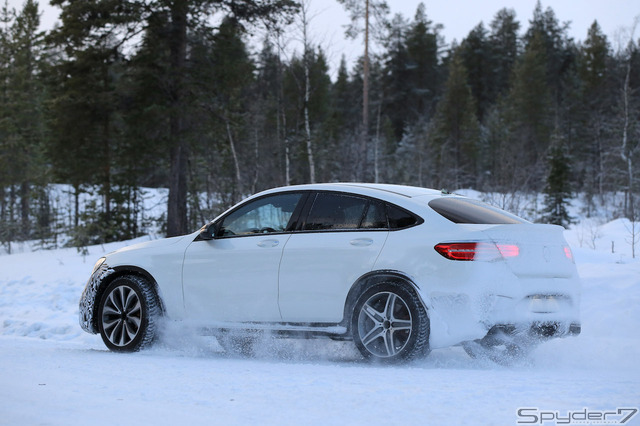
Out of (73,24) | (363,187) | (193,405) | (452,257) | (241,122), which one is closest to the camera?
(193,405)

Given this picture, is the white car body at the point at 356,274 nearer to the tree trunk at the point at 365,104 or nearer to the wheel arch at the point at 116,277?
the wheel arch at the point at 116,277

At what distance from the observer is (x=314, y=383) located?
4.49 meters

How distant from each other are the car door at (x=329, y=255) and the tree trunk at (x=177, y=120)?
14.5 meters

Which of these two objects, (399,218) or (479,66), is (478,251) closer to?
(399,218)

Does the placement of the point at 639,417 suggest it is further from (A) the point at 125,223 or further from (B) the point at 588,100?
(B) the point at 588,100

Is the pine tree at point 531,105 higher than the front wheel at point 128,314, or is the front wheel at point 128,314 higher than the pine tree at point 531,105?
the pine tree at point 531,105

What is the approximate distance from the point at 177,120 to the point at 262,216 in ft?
49.5

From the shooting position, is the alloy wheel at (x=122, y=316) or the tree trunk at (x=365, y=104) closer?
the alloy wheel at (x=122, y=316)

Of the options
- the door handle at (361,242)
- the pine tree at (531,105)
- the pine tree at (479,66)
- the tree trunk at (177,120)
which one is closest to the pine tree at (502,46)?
the pine tree at (479,66)

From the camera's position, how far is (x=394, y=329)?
5434mm

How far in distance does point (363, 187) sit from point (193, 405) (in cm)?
290

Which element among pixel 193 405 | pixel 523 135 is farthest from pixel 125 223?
pixel 523 135

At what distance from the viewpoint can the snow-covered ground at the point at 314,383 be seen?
11.8 feet

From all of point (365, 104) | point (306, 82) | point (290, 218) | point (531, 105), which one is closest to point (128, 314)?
point (290, 218)
